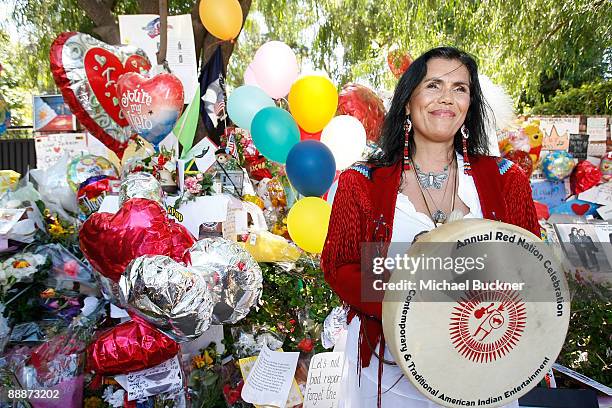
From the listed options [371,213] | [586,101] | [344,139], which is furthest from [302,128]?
[586,101]

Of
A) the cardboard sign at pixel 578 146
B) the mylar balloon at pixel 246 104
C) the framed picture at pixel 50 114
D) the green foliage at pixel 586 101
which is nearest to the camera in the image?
the mylar balloon at pixel 246 104

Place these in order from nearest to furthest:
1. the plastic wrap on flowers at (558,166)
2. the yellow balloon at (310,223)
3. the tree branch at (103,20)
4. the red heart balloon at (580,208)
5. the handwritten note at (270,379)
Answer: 1. the handwritten note at (270,379)
2. the yellow balloon at (310,223)
3. the tree branch at (103,20)
4. the red heart balloon at (580,208)
5. the plastic wrap on flowers at (558,166)

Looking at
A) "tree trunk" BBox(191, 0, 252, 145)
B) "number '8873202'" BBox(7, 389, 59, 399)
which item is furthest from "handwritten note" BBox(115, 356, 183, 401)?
"tree trunk" BBox(191, 0, 252, 145)

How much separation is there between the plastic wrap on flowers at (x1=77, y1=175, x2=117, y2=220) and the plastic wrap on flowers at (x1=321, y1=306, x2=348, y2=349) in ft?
3.63

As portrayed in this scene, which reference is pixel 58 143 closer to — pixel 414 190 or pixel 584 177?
pixel 584 177

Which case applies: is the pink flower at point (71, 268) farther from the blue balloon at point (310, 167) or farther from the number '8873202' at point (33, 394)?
the blue balloon at point (310, 167)

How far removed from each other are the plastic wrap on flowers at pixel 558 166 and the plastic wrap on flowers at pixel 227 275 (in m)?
4.32

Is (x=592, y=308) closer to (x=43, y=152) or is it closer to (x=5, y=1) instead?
(x=5, y=1)

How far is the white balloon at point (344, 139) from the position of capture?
365 cm

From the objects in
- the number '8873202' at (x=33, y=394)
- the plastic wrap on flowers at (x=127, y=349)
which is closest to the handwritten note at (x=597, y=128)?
the plastic wrap on flowers at (x=127, y=349)

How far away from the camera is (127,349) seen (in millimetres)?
2049

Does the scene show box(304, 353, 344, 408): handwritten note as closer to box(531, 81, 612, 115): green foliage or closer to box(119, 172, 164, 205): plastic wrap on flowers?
box(119, 172, 164, 205): plastic wrap on flowers

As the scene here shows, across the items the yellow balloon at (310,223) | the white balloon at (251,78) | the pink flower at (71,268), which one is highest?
the white balloon at (251,78)

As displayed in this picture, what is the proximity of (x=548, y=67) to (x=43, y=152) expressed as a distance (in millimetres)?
6234
